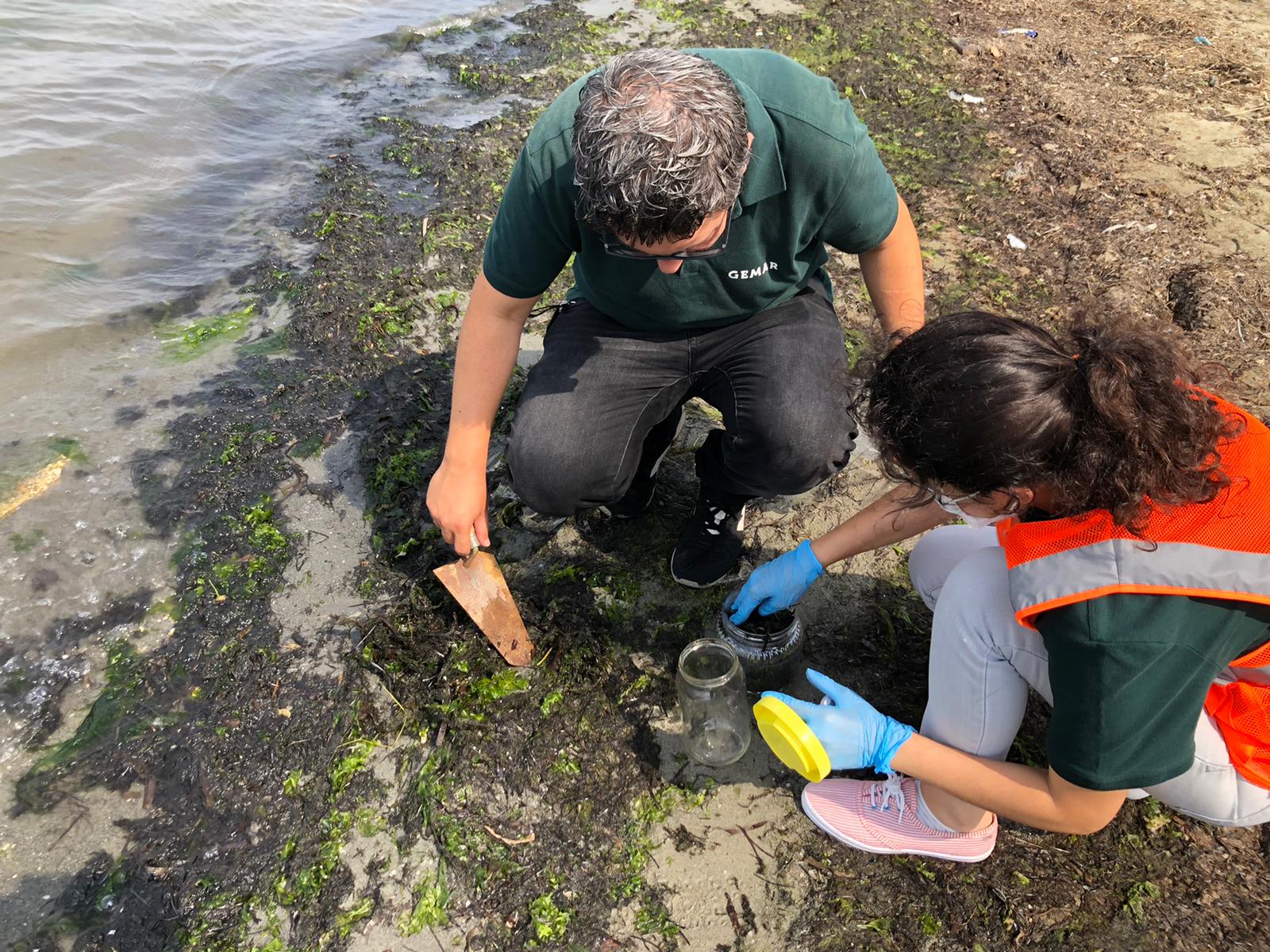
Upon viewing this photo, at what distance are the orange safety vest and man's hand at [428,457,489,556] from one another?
1.42 meters

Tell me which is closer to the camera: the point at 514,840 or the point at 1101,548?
the point at 1101,548

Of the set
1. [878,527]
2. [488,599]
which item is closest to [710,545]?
[878,527]

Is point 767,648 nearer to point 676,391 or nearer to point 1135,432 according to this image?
point 676,391

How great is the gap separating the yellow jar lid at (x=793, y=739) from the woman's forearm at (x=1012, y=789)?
0.64ft

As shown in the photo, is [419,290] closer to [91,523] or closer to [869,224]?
[91,523]

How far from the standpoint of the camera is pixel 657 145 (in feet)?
5.16

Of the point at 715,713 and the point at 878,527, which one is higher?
the point at 878,527

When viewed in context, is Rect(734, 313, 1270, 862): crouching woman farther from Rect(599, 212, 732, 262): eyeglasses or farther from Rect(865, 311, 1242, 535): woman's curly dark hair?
Rect(599, 212, 732, 262): eyeglasses

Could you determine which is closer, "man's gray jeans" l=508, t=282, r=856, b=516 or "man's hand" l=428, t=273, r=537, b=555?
"man's hand" l=428, t=273, r=537, b=555

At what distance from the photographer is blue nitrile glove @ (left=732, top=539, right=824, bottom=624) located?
2.31m

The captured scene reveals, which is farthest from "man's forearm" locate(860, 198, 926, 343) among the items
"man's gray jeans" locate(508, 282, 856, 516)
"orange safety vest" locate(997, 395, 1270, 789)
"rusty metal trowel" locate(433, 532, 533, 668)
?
"rusty metal trowel" locate(433, 532, 533, 668)

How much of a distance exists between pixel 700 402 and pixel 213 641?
82.6 inches

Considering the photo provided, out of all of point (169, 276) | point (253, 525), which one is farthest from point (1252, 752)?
point (169, 276)

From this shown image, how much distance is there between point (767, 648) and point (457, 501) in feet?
3.43
